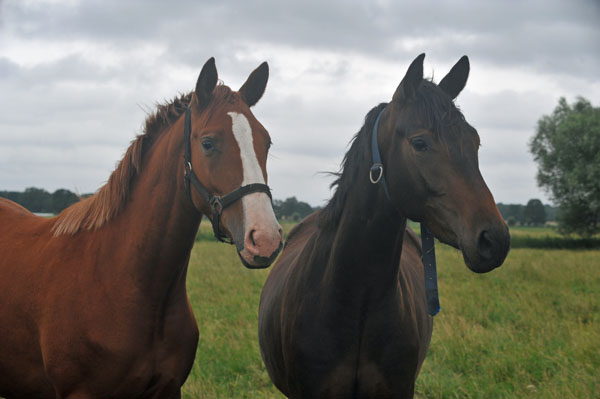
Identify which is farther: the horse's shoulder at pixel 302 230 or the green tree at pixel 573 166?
the green tree at pixel 573 166

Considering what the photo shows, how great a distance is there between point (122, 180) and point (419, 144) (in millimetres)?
1681

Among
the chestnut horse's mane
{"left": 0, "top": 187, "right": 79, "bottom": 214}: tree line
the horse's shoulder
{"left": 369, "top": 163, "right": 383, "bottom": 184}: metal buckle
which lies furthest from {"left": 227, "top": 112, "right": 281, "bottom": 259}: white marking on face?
{"left": 0, "top": 187, "right": 79, "bottom": 214}: tree line

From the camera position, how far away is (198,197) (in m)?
2.53

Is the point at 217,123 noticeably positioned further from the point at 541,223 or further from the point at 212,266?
the point at 541,223

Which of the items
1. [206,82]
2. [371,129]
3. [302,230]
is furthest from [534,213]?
[206,82]

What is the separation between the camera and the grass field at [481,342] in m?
4.75

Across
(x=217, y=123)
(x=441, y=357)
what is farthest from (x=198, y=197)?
(x=441, y=357)

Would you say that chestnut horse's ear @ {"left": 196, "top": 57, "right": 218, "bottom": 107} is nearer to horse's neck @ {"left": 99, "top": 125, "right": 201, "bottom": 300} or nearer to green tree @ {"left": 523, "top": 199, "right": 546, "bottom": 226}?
horse's neck @ {"left": 99, "top": 125, "right": 201, "bottom": 300}

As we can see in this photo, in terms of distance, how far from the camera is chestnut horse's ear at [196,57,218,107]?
2605mm

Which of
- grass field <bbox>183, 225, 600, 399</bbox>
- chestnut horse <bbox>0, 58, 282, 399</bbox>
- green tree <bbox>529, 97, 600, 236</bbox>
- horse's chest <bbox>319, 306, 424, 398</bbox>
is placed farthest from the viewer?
green tree <bbox>529, 97, 600, 236</bbox>

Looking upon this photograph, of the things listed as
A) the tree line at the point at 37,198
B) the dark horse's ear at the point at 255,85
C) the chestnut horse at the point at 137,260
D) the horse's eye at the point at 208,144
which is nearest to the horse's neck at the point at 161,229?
the chestnut horse at the point at 137,260

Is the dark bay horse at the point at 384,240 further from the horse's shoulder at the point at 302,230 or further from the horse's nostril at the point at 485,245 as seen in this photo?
the horse's shoulder at the point at 302,230

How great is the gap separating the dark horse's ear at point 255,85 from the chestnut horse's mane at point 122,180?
0.84 ft

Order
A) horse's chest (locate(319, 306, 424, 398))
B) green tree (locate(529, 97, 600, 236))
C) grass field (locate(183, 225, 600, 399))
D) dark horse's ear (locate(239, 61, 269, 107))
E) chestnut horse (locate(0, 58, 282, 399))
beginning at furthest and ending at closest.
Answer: green tree (locate(529, 97, 600, 236)) → grass field (locate(183, 225, 600, 399)) → dark horse's ear (locate(239, 61, 269, 107)) → horse's chest (locate(319, 306, 424, 398)) → chestnut horse (locate(0, 58, 282, 399))
